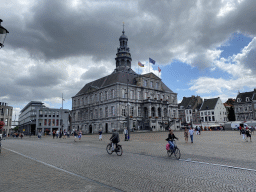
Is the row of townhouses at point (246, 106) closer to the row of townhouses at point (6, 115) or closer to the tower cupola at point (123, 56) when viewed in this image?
the tower cupola at point (123, 56)

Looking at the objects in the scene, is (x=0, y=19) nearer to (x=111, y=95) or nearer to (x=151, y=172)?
(x=151, y=172)

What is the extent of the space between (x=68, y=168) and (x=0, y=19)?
22.0 ft

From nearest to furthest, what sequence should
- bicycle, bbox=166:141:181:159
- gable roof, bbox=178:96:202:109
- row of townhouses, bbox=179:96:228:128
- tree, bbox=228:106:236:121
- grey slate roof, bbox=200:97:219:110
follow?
bicycle, bbox=166:141:181:159, row of townhouses, bbox=179:96:228:128, grey slate roof, bbox=200:97:219:110, tree, bbox=228:106:236:121, gable roof, bbox=178:96:202:109

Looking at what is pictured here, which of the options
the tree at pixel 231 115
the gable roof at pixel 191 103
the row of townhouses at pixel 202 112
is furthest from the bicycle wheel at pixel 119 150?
the tree at pixel 231 115

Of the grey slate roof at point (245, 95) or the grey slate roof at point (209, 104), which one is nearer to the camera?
the grey slate roof at point (245, 95)

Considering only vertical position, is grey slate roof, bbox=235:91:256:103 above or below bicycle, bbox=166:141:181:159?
above

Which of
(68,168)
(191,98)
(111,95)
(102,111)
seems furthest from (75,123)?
(68,168)

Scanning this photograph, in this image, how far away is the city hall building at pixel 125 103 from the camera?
60.2 m

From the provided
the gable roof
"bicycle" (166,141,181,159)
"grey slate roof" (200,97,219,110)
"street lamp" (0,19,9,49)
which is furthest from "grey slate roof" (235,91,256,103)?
"street lamp" (0,19,9,49)

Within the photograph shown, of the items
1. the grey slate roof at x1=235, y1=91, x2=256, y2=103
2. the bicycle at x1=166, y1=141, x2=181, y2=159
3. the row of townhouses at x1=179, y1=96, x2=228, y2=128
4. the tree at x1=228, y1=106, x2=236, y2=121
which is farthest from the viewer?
the tree at x1=228, y1=106, x2=236, y2=121

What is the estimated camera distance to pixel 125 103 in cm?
6069

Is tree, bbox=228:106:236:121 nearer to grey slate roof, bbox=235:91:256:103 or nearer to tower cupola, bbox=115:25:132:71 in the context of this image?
grey slate roof, bbox=235:91:256:103

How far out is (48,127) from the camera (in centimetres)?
9262

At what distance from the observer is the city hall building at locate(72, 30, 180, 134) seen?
6025 cm
